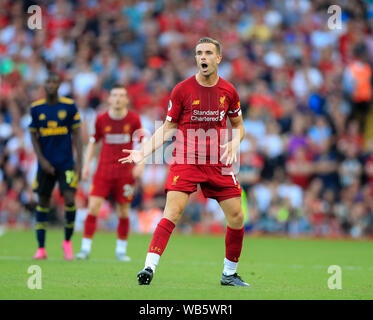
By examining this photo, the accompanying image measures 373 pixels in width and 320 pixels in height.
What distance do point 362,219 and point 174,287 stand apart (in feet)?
35.2

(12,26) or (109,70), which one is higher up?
(12,26)

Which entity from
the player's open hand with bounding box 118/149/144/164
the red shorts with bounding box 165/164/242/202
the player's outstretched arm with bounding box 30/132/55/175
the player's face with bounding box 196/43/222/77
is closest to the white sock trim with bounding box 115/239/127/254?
the player's outstretched arm with bounding box 30/132/55/175

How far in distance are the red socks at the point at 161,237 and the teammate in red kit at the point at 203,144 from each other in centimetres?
8

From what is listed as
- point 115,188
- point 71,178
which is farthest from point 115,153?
point 71,178

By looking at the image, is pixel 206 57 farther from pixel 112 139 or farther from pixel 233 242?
pixel 112 139

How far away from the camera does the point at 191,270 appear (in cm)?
1020

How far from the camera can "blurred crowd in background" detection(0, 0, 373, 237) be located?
60.3ft

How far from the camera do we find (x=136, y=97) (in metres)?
20.6

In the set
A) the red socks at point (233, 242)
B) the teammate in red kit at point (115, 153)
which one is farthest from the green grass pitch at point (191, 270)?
the teammate in red kit at point (115, 153)

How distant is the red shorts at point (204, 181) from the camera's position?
8172mm

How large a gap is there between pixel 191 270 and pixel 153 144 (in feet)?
8.56
